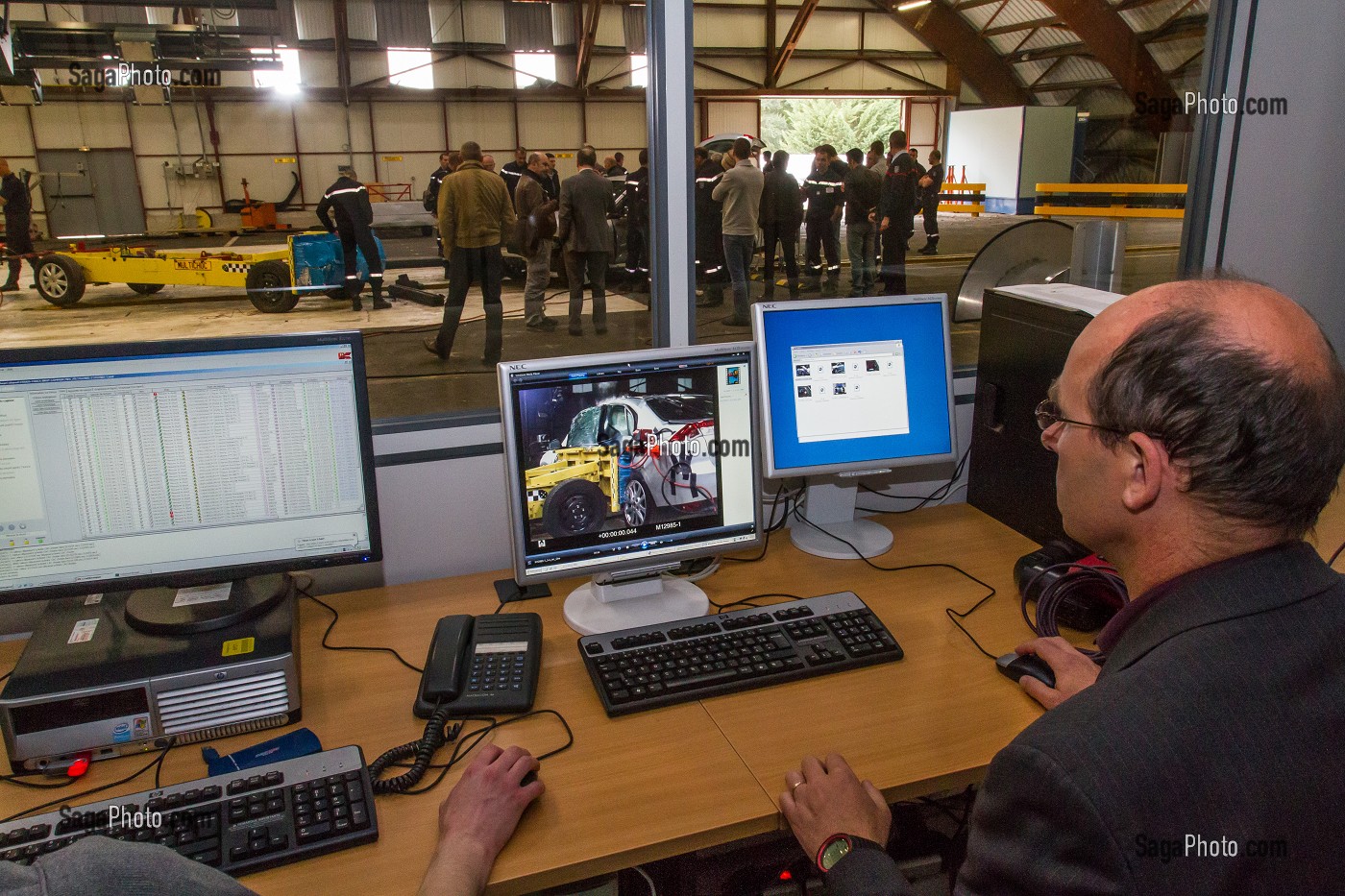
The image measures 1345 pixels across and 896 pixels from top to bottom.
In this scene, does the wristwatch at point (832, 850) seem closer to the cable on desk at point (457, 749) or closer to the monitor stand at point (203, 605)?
the cable on desk at point (457, 749)

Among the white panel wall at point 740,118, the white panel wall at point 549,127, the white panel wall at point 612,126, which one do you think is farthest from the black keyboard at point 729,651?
the white panel wall at point 549,127

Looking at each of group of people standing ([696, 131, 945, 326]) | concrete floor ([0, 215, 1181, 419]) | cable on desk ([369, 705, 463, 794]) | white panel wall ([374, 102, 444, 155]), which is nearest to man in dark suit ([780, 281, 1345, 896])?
cable on desk ([369, 705, 463, 794])

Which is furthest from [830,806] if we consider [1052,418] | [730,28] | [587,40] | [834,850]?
[587,40]

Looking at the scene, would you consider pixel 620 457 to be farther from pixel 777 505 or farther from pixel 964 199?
pixel 964 199

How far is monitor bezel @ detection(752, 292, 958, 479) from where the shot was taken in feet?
5.58

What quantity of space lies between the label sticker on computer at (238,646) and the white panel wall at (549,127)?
4.53 m

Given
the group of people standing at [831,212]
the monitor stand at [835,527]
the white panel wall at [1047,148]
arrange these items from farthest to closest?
the group of people standing at [831,212] → the white panel wall at [1047,148] → the monitor stand at [835,527]

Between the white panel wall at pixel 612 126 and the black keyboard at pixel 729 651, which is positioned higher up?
the white panel wall at pixel 612 126

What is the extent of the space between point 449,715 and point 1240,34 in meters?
2.79

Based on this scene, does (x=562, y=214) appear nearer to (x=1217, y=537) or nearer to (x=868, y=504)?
(x=868, y=504)

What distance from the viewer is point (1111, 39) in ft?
14.0

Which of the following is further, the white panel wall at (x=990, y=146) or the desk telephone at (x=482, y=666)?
the white panel wall at (x=990, y=146)

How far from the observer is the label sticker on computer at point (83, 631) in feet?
4.31

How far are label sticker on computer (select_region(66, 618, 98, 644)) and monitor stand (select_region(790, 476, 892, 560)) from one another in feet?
4.39
